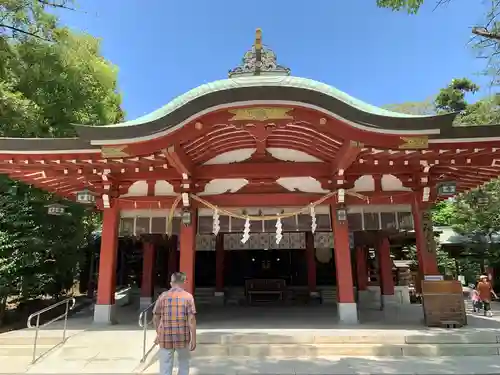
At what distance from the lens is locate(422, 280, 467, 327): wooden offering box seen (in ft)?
23.0

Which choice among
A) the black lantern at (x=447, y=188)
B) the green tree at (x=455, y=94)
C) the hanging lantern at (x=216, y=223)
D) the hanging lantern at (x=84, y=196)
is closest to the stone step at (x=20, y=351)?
the hanging lantern at (x=84, y=196)

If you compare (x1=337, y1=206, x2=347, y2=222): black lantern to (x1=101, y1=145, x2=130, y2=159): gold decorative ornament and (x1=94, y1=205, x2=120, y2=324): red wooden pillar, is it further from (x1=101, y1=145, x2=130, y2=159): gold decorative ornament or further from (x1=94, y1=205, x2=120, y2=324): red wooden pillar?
(x1=94, y1=205, x2=120, y2=324): red wooden pillar

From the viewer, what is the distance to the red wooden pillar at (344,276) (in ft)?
25.9

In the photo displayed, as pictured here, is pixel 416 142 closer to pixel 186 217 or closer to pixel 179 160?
pixel 179 160

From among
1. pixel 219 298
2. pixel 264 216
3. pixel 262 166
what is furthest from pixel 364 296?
pixel 262 166

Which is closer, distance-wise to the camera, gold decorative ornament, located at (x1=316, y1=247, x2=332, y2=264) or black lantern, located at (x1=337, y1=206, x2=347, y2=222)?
black lantern, located at (x1=337, y1=206, x2=347, y2=222)

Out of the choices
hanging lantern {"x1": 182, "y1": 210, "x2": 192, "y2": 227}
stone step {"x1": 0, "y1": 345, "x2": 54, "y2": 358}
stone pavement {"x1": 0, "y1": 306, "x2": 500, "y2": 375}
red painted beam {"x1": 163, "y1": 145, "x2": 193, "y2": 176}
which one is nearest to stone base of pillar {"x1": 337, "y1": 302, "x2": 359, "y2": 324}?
stone pavement {"x1": 0, "y1": 306, "x2": 500, "y2": 375}

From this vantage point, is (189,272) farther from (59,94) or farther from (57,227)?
(59,94)

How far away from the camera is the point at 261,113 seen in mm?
6430

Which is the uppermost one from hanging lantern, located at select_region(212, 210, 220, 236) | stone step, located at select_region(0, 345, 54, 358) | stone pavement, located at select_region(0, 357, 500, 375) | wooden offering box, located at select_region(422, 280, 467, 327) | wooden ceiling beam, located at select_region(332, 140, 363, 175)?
wooden ceiling beam, located at select_region(332, 140, 363, 175)

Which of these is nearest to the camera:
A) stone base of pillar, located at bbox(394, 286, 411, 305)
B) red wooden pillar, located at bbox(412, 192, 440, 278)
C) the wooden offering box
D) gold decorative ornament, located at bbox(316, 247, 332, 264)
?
the wooden offering box

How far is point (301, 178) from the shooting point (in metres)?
8.76

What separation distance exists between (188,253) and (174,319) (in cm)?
446

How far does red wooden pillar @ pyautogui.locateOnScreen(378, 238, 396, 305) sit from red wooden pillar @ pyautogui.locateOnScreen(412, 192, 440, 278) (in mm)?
3865
